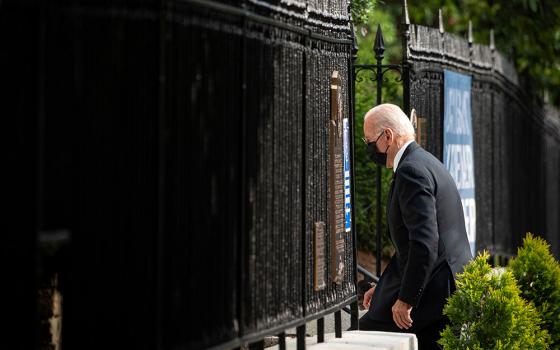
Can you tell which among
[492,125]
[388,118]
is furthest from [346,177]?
[492,125]

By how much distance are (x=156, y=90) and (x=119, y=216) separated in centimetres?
48

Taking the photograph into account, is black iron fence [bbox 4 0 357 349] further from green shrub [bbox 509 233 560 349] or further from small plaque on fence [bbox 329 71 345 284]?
green shrub [bbox 509 233 560 349]

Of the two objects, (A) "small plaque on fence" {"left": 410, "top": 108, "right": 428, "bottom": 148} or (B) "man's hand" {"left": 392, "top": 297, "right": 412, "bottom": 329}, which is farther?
(A) "small plaque on fence" {"left": 410, "top": 108, "right": 428, "bottom": 148}

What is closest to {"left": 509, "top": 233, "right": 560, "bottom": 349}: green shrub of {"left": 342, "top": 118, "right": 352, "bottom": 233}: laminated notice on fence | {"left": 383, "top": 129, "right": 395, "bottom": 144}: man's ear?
{"left": 383, "top": 129, "right": 395, "bottom": 144}: man's ear

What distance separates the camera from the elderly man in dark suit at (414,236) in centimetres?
757

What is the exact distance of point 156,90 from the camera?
15.4 feet

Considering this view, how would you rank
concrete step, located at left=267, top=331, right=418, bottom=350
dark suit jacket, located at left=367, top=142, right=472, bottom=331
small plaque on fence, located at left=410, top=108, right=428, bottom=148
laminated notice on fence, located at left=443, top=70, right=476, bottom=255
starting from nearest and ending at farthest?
concrete step, located at left=267, top=331, right=418, bottom=350 < dark suit jacket, located at left=367, top=142, right=472, bottom=331 < small plaque on fence, located at left=410, top=108, right=428, bottom=148 < laminated notice on fence, located at left=443, top=70, right=476, bottom=255

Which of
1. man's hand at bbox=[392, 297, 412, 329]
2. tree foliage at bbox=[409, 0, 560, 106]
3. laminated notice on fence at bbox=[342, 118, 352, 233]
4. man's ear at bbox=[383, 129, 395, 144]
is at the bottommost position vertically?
man's hand at bbox=[392, 297, 412, 329]

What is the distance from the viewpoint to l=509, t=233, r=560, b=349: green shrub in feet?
29.3

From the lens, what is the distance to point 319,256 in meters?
6.76

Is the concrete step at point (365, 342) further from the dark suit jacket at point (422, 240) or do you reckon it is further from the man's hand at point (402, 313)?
the dark suit jacket at point (422, 240)

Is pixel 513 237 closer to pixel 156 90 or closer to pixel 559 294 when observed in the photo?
pixel 559 294

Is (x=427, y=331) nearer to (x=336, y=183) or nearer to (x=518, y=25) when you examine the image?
(x=336, y=183)

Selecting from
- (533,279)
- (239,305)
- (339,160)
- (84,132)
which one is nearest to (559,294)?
(533,279)
